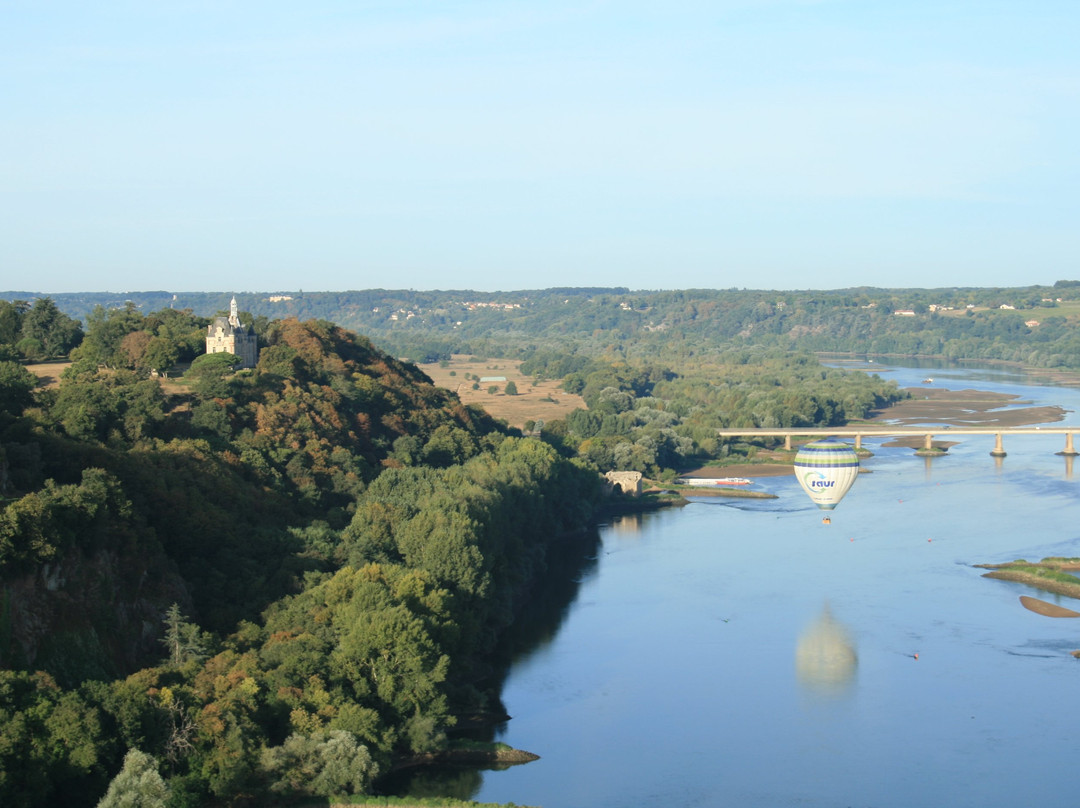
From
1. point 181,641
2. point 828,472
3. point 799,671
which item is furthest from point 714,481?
point 181,641

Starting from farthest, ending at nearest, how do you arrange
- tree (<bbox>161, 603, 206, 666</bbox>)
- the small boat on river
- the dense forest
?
the small boat on river
tree (<bbox>161, 603, 206, 666</bbox>)
the dense forest

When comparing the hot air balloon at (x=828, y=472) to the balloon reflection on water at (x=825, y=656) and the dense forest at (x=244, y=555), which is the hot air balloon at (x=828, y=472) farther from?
the balloon reflection on water at (x=825, y=656)

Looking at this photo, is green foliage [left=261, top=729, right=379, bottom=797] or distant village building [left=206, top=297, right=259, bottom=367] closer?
green foliage [left=261, top=729, right=379, bottom=797]

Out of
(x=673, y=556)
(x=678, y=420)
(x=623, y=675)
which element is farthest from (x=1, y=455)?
(x=678, y=420)

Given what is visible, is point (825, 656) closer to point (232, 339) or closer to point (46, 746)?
point (46, 746)

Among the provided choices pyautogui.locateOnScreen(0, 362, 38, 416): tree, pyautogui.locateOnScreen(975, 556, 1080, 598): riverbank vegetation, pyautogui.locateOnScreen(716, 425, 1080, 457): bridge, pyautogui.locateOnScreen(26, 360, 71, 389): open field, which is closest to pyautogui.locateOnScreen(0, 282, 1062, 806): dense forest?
pyautogui.locateOnScreen(0, 362, 38, 416): tree

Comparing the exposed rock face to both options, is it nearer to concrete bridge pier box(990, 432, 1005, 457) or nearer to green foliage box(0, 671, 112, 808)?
green foliage box(0, 671, 112, 808)

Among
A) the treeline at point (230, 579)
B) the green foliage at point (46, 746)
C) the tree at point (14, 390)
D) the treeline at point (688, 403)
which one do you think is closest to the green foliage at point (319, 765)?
the treeline at point (230, 579)
